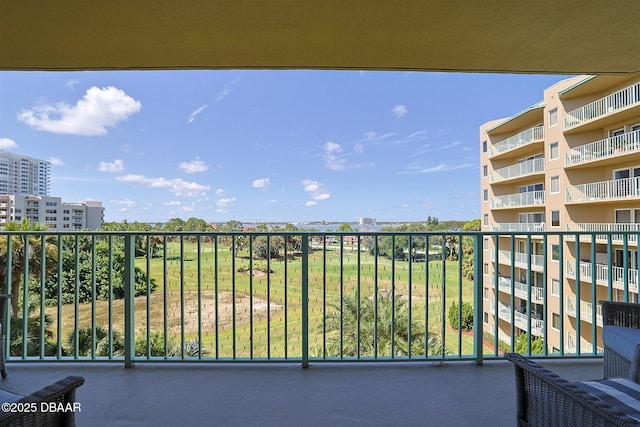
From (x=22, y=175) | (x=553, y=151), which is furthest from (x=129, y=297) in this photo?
(x=553, y=151)

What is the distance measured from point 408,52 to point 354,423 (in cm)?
239

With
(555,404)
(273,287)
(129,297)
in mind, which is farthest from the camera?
(273,287)

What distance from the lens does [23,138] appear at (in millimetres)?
15773

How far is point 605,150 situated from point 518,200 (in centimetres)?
318

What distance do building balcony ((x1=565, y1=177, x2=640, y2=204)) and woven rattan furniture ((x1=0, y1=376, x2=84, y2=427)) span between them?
14929 millimetres

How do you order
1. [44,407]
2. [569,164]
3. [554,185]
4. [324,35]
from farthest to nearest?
[554,185]
[569,164]
[324,35]
[44,407]

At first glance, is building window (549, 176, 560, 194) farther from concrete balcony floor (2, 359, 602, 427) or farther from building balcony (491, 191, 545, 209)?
concrete balcony floor (2, 359, 602, 427)

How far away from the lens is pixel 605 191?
40.2 ft

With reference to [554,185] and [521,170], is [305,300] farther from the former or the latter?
[554,185]

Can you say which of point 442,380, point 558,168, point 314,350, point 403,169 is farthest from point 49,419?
point 403,169

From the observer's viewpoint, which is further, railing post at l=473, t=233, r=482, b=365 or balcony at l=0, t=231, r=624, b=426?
railing post at l=473, t=233, r=482, b=365

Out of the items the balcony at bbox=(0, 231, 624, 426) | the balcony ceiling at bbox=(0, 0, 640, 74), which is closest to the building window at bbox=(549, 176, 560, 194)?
the balcony ceiling at bbox=(0, 0, 640, 74)

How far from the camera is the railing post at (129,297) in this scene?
2.42 metres

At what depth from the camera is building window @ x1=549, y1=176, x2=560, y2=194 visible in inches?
543
